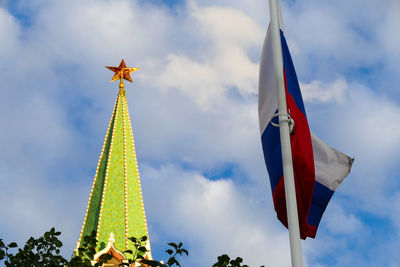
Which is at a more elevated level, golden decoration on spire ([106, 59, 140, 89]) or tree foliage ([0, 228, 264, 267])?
golden decoration on spire ([106, 59, 140, 89])

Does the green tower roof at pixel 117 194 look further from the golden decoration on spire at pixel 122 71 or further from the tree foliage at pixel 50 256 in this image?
the tree foliage at pixel 50 256

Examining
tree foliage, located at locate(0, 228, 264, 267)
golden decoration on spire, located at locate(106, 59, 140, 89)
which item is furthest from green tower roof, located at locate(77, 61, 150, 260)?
tree foliage, located at locate(0, 228, 264, 267)

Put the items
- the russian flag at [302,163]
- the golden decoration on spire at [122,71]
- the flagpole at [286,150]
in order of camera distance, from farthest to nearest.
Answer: the golden decoration on spire at [122,71] → the russian flag at [302,163] → the flagpole at [286,150]

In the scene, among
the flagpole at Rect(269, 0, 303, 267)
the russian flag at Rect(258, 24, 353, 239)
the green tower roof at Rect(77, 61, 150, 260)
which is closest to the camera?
the flagpole at Rect(269, 0, 303, 267)

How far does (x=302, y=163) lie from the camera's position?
1496cm

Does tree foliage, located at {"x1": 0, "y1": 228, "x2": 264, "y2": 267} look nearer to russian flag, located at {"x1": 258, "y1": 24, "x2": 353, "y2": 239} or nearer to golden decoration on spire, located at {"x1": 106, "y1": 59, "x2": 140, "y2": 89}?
russian flag, located at {"x1": 258, "y1": 24, "x2": 353, "y2": 239}

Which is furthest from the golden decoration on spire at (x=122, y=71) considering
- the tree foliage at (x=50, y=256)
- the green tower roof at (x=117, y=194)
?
the tree foliage at (x=50, y=256)

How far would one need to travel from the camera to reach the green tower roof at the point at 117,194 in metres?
40.3

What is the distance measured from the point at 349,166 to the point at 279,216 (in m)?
1.92

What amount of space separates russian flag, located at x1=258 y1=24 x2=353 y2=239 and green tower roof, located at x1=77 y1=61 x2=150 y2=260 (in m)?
25.0

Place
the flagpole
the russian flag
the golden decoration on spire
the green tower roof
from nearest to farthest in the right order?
the flagpole
the russian flag
the green tower roof
the golden decoration on spire

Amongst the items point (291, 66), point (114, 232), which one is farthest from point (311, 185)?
point (114, 232)

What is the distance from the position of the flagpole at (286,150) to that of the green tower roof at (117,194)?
25677 millimetres

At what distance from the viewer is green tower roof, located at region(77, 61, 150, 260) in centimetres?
4034
